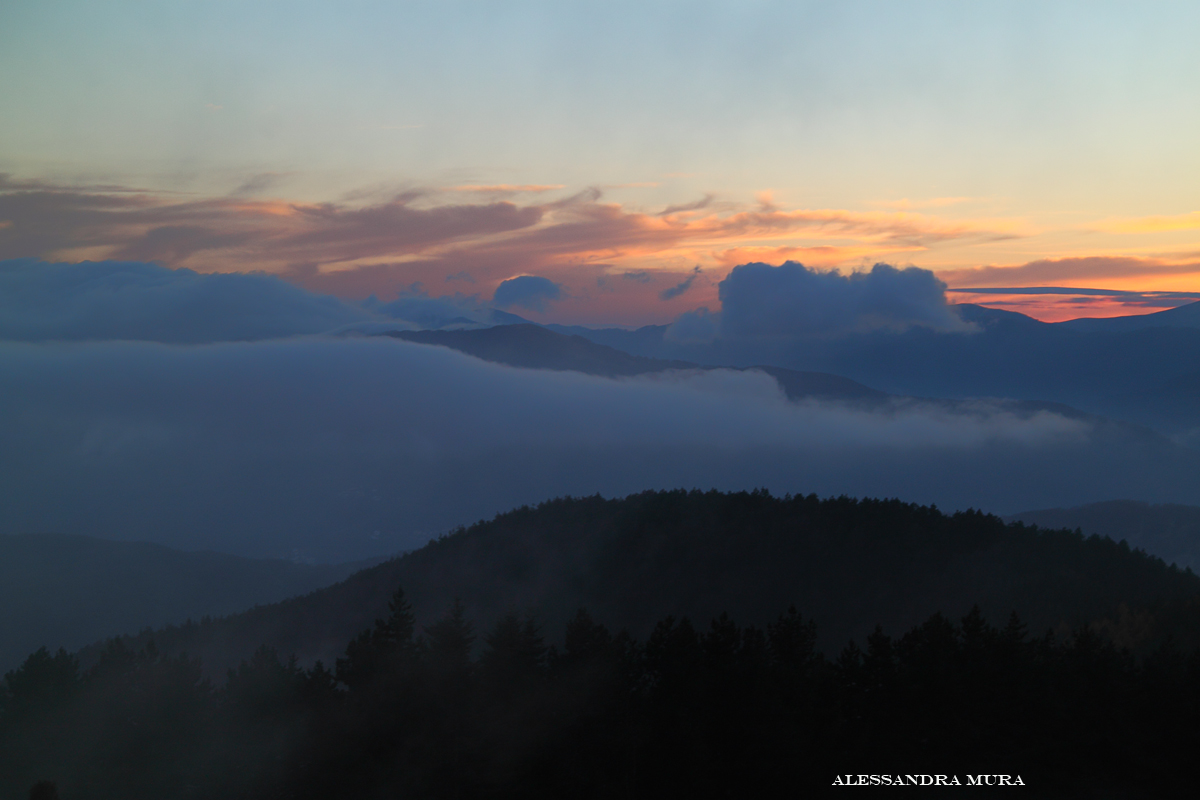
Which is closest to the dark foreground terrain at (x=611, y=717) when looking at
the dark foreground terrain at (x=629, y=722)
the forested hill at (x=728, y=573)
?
the dark foreground terrain at (x=629, y=722)

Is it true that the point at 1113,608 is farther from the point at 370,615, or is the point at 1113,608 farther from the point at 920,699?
the point at 370,615

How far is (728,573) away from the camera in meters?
130

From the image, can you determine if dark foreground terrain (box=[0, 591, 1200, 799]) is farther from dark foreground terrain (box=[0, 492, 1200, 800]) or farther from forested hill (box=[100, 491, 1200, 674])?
forested hill (box=[100, 491, 1200, 674])

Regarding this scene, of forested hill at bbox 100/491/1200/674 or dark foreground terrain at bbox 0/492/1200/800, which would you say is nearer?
dark foreground terrain at bbox 0/492/1200/800

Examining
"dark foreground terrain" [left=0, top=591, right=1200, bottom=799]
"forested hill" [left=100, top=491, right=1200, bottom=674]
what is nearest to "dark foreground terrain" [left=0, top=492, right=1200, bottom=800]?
"dark foreground terrain" [left=0, top=591, right=1200, bottom=799]

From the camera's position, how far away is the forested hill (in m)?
87.9

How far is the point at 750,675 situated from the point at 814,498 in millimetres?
110012

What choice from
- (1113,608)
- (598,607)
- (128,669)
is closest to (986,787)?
(128,669)

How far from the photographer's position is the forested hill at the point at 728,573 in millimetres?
87938

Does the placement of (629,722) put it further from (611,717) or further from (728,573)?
(728,573)

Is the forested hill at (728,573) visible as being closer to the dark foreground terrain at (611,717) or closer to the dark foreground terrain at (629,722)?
the dark foreground terrain at (629,722)

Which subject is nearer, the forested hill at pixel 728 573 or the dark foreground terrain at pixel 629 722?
the dark foreground terrain at pixel 629 722

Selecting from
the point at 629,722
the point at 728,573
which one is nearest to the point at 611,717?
the point at 629,722

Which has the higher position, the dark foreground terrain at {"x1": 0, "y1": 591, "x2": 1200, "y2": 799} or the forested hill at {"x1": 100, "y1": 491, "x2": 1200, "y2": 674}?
the dark foreground terrain at {"x1": 0, "y1": 591, "x2": 1200, "y2": 799}
